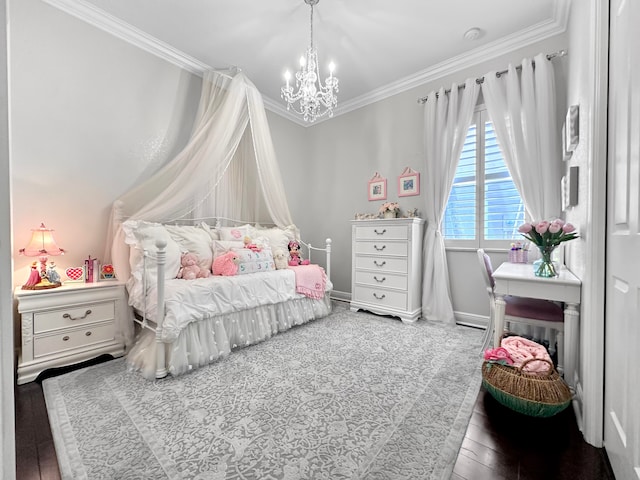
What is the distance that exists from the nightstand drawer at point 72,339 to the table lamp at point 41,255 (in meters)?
0.37

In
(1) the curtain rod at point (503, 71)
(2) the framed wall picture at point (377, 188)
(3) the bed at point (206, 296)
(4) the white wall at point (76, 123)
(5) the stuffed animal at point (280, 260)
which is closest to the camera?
(3) the bed at point (206, 296)

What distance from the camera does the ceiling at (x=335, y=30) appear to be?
7.87ft

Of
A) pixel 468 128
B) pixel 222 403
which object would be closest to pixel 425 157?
pixel 468 128

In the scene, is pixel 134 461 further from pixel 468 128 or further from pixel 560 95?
pixel 560 95

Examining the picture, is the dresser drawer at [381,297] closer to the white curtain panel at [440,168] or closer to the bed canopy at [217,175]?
the white curtain panel at [440,168]

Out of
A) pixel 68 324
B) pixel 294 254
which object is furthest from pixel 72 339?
pixel 294 254

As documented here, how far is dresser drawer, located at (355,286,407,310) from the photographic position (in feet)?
10.4

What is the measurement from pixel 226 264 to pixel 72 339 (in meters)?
1.22

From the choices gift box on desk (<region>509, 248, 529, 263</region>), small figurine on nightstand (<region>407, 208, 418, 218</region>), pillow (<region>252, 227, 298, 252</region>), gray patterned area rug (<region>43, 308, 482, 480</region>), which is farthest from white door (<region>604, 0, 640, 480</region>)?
pillow (<region>252, 227, 298, 252</region>)

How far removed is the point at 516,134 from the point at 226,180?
3.09m

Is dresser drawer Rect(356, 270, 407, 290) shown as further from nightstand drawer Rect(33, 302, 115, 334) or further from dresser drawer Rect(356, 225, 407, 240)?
nightstand drawer Rect(33, 302, 115, 334)

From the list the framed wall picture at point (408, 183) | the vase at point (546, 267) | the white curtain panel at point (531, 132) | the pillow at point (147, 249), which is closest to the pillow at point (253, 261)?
the pillow at point (147, 249)

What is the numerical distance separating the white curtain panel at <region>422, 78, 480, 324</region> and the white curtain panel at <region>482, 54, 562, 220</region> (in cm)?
33

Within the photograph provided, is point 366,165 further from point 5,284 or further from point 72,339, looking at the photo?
point 5,284
